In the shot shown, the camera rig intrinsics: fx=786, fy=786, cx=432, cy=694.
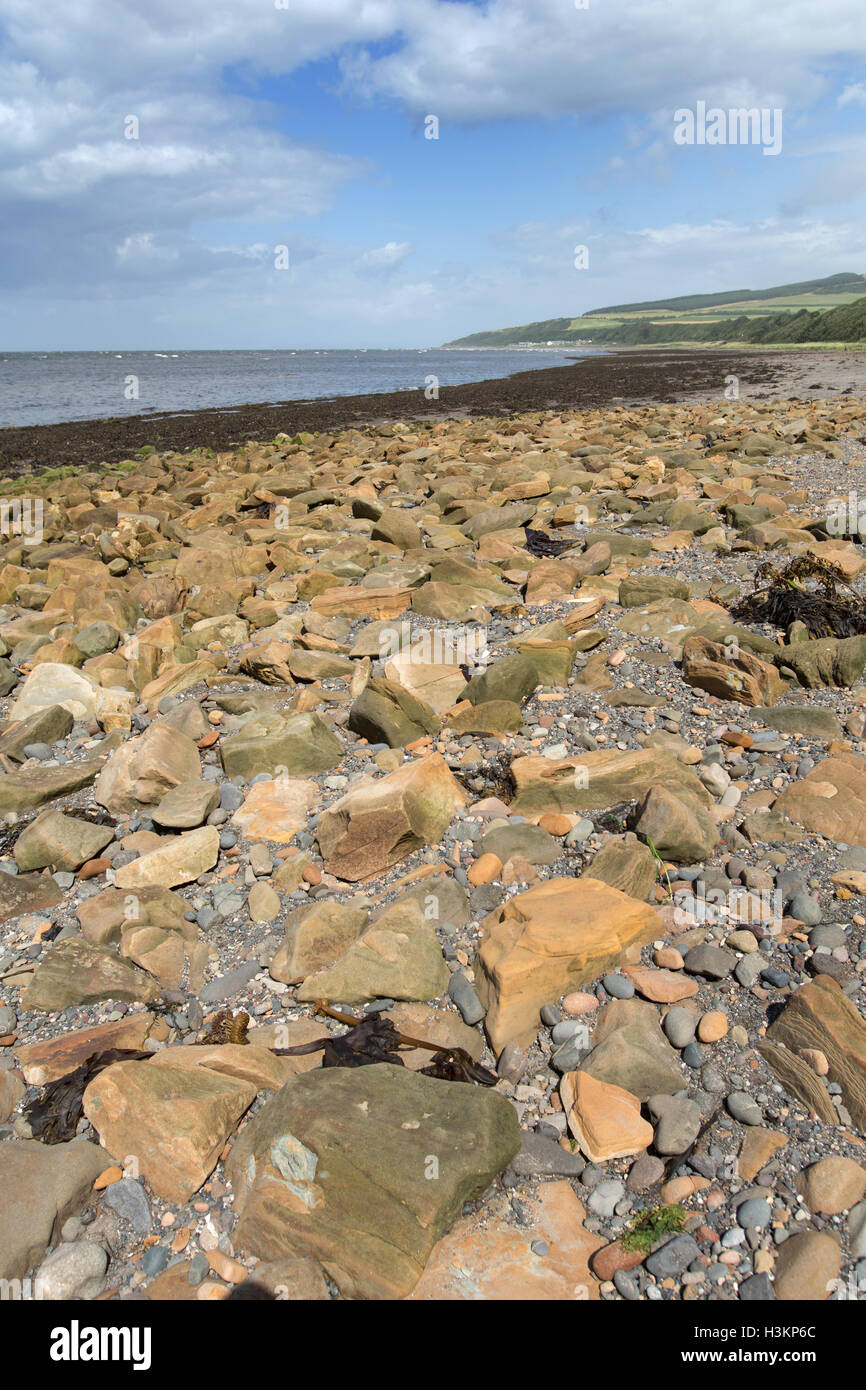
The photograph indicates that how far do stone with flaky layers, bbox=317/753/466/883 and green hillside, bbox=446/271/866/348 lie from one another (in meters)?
68.9

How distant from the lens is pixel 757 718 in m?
4.92

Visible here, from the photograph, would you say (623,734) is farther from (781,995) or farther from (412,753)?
(781,995)

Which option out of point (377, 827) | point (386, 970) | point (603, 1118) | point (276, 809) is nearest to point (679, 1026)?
point (603, 1118)

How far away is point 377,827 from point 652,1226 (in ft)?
6.72

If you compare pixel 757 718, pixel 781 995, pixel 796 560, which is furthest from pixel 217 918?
pixel 796 560

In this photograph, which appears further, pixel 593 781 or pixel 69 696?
pixel 69 696

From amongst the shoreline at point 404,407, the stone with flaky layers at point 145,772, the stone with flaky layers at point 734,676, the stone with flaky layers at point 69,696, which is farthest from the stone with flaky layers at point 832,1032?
the shoreline at point 404,407

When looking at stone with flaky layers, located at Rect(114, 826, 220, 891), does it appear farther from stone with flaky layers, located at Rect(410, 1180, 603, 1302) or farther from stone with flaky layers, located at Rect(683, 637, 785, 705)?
stone with flaky layers, located at Rect(683, 637, 785, 705)

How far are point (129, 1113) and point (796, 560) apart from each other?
6643 millimetres

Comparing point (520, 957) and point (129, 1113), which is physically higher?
point (520, 957)

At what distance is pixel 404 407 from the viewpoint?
3341cm

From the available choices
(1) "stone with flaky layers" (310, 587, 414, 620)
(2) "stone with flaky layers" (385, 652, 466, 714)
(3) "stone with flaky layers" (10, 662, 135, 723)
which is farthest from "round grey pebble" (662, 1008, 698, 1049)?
(1) "stone with flaky layers" (310, 587, 414, 620)

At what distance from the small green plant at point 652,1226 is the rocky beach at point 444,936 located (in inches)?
0.5

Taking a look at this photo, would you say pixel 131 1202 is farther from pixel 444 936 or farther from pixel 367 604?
pixel 367 604
